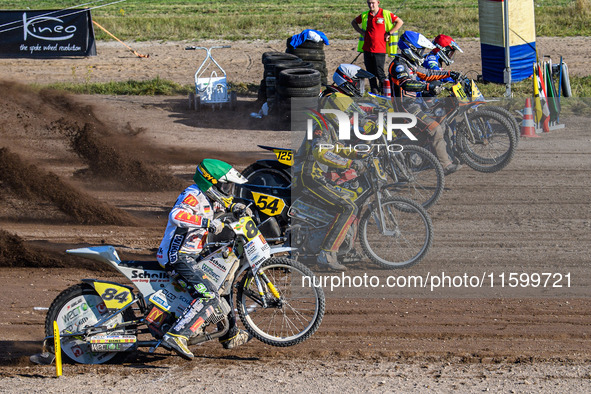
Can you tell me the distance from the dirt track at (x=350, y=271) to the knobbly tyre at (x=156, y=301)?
0.77ft

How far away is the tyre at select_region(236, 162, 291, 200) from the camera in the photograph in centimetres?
866

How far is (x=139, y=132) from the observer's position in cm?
1366

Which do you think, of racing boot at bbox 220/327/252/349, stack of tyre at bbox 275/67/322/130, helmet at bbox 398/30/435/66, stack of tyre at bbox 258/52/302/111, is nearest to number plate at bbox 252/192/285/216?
racing boot at bbox 220/327/252/349

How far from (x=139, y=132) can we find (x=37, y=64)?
7789mm

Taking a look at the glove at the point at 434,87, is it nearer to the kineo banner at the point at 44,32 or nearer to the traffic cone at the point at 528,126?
the traffic cone at the point at 528,126

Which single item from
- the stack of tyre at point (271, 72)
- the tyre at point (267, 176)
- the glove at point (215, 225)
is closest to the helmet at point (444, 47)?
the stack of tyre at point (271, 72)

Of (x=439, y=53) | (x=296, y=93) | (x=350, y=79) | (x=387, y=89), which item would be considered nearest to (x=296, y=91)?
(x=296, y=93)

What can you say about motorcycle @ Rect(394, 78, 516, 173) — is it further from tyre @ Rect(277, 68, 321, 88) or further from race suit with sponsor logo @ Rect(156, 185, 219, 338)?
race suit with sponsor logo @ Rect(156, 185, 219, 338)

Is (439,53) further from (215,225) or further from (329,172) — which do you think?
(215,225)

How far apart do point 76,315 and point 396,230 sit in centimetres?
335

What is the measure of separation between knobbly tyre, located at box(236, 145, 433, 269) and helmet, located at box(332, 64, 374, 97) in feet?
4.64

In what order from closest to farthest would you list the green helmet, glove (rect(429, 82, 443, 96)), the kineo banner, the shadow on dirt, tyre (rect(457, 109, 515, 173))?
the green helmet
tyre (rect(457, 109, 515, 173))
glove (rect(429, 82, 443, 96))
the shadow on dirt
the kineo banner

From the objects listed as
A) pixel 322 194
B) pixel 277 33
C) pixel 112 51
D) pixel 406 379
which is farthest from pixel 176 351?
pixel 277 33

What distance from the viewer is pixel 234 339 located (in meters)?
6.14
